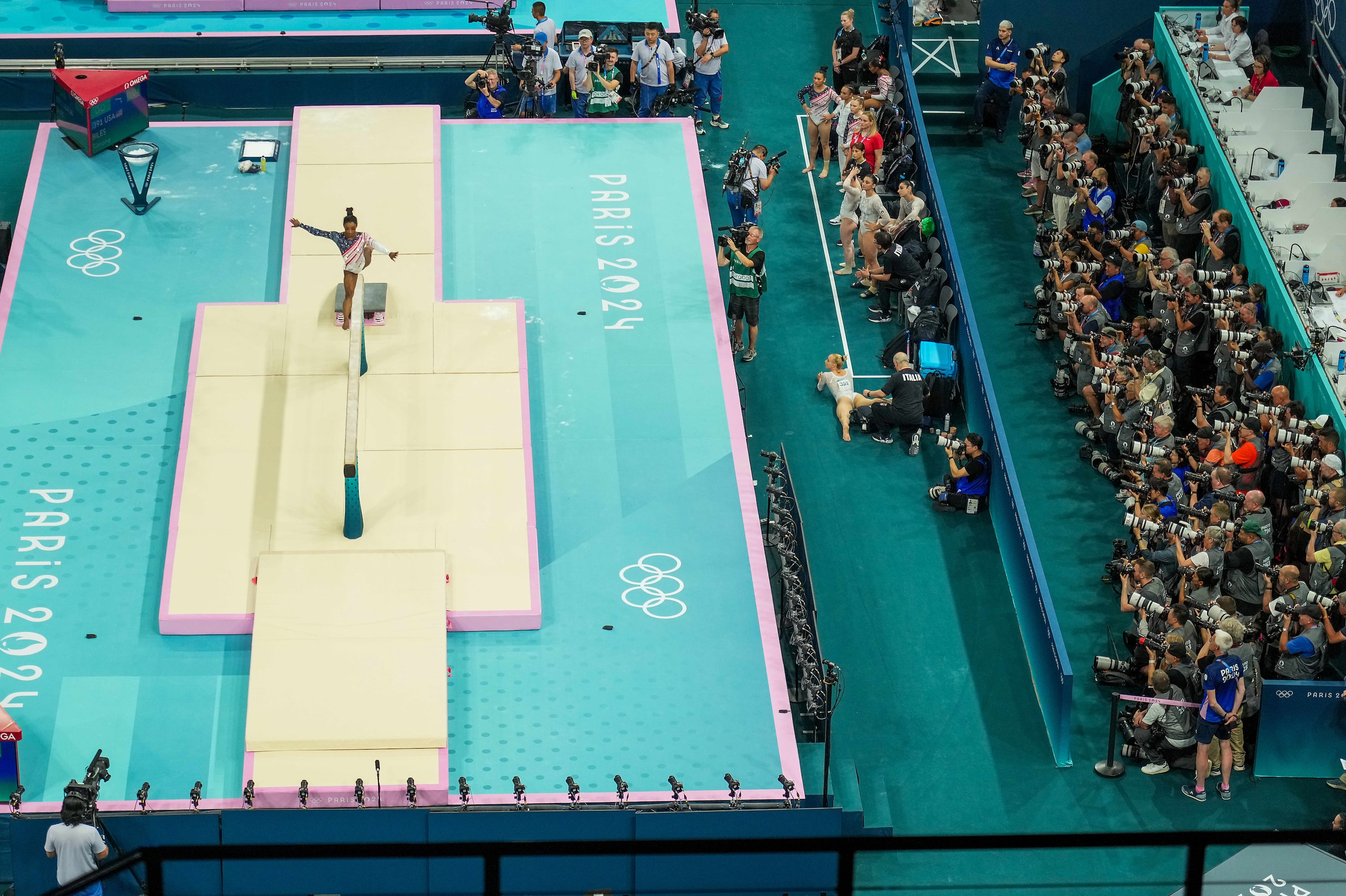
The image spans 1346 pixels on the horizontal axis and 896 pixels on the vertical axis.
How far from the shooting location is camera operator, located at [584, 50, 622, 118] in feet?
80.4

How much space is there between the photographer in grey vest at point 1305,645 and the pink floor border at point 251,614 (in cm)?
656

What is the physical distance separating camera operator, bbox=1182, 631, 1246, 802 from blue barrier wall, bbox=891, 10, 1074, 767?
3.79 ft

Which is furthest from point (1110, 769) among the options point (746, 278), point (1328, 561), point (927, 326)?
point (746, 278)

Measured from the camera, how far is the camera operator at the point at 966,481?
63.4ft

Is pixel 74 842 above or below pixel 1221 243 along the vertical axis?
below

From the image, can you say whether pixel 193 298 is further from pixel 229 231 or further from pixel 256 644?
pixel 256 644

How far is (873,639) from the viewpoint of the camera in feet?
59.7

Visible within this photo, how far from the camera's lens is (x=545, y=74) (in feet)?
79.4

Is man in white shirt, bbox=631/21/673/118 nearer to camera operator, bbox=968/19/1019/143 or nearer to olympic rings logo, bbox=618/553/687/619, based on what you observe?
camera operator, bbox=968/19/1019/143

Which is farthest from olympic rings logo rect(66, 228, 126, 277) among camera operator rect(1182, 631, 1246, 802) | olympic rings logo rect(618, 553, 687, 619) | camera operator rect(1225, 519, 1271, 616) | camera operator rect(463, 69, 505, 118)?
camera operator rect(1182, 631, 1246, 802)

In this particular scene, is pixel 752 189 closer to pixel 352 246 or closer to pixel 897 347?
pixel 897 347

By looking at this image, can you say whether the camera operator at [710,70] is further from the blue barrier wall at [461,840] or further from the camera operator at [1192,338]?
the blue barrier wall at [461,840]

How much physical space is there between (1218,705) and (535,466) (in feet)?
22.8

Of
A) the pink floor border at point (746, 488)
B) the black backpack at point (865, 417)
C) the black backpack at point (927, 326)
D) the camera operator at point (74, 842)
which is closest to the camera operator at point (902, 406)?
the black backpack at point (865, 417)
